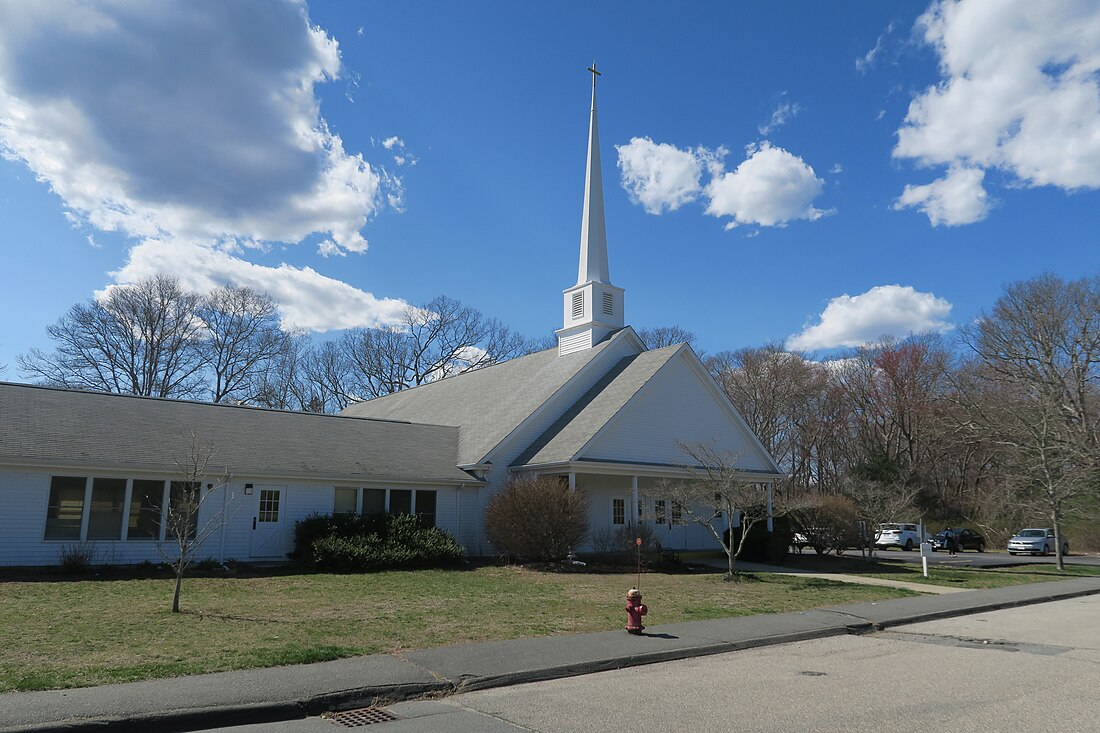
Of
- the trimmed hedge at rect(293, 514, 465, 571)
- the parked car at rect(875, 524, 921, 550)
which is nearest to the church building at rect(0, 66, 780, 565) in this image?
the trimmed hedge at rect(293, 514, 465, 571)

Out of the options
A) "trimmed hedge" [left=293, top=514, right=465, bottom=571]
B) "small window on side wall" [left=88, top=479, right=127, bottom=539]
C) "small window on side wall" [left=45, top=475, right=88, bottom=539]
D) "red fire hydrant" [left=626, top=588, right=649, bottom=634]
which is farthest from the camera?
"trimmed hedge" [left=293, top=514, right=465, bottom=571]

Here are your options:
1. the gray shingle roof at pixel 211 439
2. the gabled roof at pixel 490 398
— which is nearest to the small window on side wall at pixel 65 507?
the gray shingle roof at pixel 211 439

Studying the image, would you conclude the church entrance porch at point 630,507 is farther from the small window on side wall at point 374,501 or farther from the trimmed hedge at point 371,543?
the small window on side wall at point 374,501

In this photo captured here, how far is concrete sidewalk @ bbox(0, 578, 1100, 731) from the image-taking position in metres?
6.49

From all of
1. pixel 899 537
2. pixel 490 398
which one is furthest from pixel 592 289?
pixel 899 537

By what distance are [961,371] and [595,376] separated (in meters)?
33.6

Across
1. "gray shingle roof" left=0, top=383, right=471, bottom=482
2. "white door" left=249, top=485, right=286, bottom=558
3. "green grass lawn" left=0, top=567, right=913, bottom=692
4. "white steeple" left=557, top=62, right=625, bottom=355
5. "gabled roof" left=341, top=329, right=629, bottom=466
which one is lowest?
"green grass lawn" left=0, top=567, right=913, bottom=692

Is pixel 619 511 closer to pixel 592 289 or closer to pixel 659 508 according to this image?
pixel 659 508

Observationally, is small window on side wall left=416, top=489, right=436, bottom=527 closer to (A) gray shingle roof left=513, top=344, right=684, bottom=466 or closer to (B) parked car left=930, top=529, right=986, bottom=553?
(A) gray shingle roof left=513, top=344, right=684, bottom=466

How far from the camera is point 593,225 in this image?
1206 inches

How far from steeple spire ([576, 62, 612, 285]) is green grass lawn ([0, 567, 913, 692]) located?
544 inches

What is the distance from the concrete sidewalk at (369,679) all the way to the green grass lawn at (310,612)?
0.57m

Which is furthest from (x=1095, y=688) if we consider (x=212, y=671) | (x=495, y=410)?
(x=495, y=410)

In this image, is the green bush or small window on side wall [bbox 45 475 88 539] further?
the green bush
